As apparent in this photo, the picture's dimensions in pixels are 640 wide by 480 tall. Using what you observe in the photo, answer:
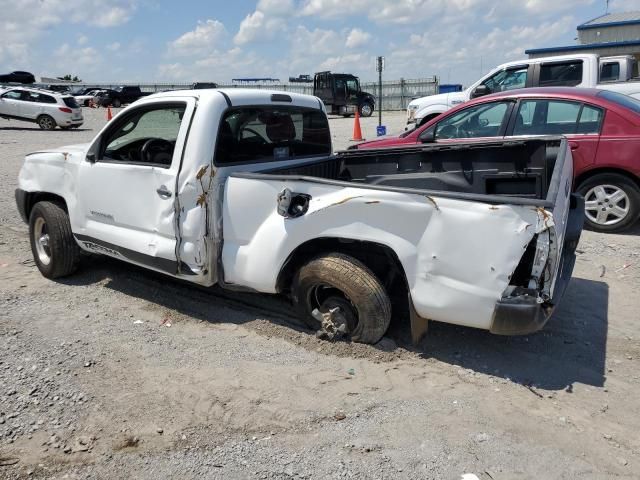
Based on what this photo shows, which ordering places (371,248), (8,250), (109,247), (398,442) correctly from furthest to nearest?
1. (8,250)
2. (109,247)
3. (371,248)
4. (398,442)

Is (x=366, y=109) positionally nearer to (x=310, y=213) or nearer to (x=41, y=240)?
(x=41, y=240)

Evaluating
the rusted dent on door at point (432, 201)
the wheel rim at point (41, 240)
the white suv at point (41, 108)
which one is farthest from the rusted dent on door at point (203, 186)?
the white suv at point (41, 108)

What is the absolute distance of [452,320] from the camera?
11.0ft

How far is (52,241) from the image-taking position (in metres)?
5.14

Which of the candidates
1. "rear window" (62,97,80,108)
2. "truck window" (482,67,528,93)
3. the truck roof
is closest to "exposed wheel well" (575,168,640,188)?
the truck roof

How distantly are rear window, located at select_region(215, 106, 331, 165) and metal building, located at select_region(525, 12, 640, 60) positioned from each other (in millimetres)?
28490

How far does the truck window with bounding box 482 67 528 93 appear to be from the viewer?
1098 cm

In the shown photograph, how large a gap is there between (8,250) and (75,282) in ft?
5.28

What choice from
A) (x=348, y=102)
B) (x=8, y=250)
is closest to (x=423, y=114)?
(x=8, y=250)

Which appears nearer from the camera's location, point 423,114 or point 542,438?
point 542,438

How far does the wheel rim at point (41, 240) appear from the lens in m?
5.34

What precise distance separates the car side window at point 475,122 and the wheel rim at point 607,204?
1.37m

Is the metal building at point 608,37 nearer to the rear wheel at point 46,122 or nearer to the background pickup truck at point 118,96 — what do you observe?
the rear wheel at point 46,122

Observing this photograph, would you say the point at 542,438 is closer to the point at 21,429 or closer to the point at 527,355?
the point at 527,355
